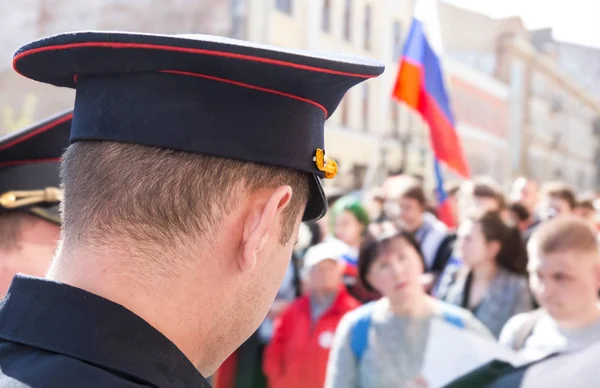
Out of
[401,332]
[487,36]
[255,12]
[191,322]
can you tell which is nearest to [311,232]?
[401,332]

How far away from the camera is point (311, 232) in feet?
18.0

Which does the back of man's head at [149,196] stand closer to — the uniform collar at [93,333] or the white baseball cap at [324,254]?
the uniform collar at [93,333]

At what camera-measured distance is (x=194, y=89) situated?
41.2 inches

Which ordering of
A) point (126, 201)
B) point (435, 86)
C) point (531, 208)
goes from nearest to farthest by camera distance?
1. point (126, 201)
2. point (435, 86)
3. point (531, 208)

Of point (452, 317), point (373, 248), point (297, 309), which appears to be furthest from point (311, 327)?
point (452, 317)

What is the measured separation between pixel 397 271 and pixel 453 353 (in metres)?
0.55

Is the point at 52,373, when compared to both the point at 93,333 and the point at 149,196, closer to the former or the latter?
the point at 93,333

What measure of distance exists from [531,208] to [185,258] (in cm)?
642

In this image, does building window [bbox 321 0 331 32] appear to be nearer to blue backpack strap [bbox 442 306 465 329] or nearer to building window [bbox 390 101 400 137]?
building window [bbox 390 101 400 137]

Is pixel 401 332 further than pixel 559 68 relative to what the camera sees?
No

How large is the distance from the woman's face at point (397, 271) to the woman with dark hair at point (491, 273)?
569 millimetres

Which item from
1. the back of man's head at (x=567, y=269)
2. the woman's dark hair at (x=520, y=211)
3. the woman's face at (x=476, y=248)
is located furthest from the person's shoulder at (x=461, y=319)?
the woman's dark hair at (x=520, y=211)

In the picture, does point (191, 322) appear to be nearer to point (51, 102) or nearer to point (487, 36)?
point (51, 102)

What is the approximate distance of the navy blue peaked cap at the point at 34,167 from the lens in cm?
178
